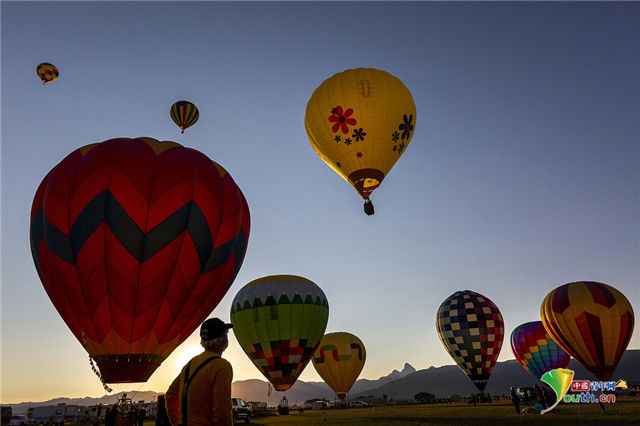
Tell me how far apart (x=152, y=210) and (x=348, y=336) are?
32.2m

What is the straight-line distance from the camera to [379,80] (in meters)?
23.1

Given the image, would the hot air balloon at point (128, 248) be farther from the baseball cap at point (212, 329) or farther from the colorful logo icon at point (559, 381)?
the colorful logo icon at point (559, 381)

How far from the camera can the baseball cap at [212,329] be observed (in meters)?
3.62

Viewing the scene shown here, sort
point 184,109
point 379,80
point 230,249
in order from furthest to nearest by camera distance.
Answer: point 184,109
point 379,80
point 230,249

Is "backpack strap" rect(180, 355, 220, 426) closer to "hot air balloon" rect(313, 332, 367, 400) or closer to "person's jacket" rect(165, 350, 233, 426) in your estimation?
"person's jacket" rect(165, 350, 233, 426)

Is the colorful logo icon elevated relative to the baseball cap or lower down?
lower down

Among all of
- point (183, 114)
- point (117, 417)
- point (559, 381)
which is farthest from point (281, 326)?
point (559, 381)

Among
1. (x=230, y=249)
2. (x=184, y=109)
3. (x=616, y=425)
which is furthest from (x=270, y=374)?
(x=616, y=425)

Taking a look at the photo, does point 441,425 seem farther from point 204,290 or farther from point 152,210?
point 152,210

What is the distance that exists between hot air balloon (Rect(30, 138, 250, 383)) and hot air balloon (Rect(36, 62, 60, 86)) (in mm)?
20356

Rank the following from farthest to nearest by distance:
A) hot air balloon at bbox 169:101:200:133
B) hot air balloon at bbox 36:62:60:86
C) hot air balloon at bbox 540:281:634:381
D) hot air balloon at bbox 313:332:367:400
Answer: hot air balloon at bbox 313:332:367:400 → hot air balloon at bbox 36:62:60:86 → hot air balloon at bbox 169:101:200:133 → hot air balloon at bbox 540:281:634:381

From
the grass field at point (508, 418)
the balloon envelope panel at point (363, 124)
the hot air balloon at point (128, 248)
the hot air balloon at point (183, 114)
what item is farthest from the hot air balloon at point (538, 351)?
the hot air balloon at point (128, 248)

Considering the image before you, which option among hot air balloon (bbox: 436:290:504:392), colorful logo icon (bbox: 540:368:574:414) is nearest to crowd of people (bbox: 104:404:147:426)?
colorful logo icon (bbox: 540:368:574:414)

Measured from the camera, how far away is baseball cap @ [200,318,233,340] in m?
3.62
